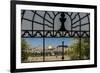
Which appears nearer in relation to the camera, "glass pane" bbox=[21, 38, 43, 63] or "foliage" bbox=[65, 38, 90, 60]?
"glass pane" bbox=[21, 38, 43, 63]

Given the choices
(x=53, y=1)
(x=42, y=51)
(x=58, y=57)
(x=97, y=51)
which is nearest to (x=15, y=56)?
(x=42, y=51)

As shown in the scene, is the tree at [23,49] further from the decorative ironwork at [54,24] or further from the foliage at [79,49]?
the foliage at [79,49]

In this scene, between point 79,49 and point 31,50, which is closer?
point 31,50

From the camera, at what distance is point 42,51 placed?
6.49 feet

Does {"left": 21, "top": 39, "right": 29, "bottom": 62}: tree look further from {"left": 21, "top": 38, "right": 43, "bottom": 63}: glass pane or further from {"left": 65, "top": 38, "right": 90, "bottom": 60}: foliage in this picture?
{"left": 65, "top": 38, "right": 90, "bottom": 60}: foliage

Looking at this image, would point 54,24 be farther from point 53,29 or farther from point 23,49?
point 23,49

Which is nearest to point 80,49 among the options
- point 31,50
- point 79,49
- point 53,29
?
point 79,49

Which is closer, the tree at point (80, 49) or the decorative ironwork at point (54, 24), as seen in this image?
the decorative ironwork at point (54, 24)

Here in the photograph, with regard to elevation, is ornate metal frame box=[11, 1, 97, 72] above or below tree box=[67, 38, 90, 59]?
above

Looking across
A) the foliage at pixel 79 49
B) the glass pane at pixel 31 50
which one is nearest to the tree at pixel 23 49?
the glass pane at pixel 31 50

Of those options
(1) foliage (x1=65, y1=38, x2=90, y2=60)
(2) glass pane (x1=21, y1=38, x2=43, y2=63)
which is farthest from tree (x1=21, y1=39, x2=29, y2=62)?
(1) foliage (x1=65, y1=38, x2=90, y2=60)

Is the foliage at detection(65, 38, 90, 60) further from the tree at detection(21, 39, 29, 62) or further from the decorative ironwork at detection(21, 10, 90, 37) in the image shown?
the tree at detection(21, 39, 29, 62)

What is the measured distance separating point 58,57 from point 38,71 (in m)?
0.24

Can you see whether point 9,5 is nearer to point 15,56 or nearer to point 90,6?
point 15,56
